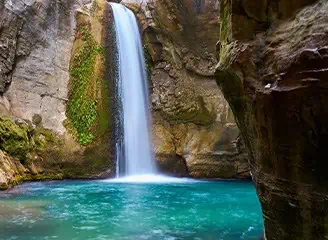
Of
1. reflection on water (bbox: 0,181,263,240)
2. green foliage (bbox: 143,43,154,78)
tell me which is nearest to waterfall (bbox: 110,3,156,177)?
green foliage (bbox: 143,43,154,78)

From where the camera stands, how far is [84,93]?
→ 1900 cm

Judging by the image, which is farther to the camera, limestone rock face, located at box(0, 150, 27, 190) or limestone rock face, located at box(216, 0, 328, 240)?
limestone rock face, located at box(0, 150, 27, 190)

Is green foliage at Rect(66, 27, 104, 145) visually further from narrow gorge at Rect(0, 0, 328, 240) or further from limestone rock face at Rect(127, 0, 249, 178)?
limestone rock face at Rect(127, 0, 249, 178)

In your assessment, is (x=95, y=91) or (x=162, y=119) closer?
(x=95, y=91)

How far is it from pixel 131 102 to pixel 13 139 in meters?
6.23

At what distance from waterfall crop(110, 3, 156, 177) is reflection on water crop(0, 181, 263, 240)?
3051mm

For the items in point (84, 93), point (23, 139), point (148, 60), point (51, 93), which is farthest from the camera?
point (148, 60)

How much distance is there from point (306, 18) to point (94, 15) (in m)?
17.9

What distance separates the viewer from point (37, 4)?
1900cm

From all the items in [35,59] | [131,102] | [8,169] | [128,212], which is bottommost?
[128,212]

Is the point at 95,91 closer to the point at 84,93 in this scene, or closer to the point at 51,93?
the point at 84,93

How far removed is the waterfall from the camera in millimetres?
18344

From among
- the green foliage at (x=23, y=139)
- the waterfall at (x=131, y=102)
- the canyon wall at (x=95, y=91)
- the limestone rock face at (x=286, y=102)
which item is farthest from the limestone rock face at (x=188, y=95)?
the limestone rock face at (x=286, y=102)

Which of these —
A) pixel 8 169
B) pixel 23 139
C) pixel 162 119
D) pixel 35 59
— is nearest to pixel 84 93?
pixel 35 59
